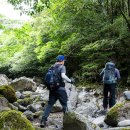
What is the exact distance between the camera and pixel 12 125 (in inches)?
217

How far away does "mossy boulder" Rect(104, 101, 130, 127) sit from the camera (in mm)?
8688

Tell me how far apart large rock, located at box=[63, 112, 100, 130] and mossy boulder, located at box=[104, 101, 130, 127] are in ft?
4.67

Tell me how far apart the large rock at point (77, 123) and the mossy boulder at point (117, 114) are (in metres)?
1.42

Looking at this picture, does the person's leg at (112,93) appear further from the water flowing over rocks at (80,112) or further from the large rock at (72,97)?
the large rock at (72,97)

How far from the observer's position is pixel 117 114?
8.81m

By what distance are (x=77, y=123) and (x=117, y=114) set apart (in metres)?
1.99

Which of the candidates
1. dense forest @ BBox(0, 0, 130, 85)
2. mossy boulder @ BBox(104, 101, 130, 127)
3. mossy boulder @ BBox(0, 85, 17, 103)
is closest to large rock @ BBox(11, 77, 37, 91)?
dense forest @ BBox(0, 0, 130, 85)

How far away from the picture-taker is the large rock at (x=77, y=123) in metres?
7.12

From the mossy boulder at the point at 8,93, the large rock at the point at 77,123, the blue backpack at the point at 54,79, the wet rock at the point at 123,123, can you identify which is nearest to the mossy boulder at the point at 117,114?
the wet rock at the point at 123,123

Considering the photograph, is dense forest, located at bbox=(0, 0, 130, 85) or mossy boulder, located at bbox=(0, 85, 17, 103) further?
dense forest, located at bbox=(0, 0, 130, 85)

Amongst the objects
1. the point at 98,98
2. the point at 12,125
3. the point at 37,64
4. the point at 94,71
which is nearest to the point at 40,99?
the point at 98,98

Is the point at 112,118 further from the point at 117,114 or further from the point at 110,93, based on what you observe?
the point at 110,93

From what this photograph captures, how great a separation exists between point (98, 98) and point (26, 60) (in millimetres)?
14744

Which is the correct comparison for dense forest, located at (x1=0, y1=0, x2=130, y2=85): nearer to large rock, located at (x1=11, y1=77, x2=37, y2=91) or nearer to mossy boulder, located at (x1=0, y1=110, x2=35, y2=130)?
large rock, located at (x1=11, y1=77, x2=37, y2=91)
